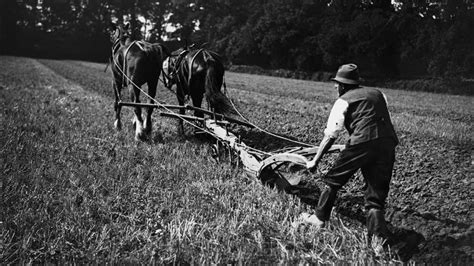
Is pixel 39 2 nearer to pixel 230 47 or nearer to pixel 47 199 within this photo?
pixel 230 47

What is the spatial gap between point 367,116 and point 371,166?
45 cm

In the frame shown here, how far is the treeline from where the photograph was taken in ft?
87.6

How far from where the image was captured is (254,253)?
9.72 ft

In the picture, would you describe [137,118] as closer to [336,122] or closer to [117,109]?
[117,109]

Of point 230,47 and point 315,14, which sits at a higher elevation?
point 315,14

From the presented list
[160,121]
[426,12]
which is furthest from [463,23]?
[160,121]

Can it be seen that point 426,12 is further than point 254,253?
Yes

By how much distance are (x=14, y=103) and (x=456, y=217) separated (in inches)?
361

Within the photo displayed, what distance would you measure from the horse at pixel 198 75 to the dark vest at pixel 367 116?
320 centimetres

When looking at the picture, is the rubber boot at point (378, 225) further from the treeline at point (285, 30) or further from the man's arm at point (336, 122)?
the treeline at point (285, 30)

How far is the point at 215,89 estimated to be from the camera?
6520 mm

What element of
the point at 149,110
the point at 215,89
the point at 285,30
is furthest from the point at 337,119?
the point at 285,30

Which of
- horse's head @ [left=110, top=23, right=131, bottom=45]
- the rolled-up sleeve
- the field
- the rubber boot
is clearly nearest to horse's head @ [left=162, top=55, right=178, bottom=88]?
horse's head @ [left=110, top=23, right=131, bottom=45]

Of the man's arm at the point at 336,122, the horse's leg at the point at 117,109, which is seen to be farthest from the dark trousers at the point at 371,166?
the horse's leg at the point at 117,109
